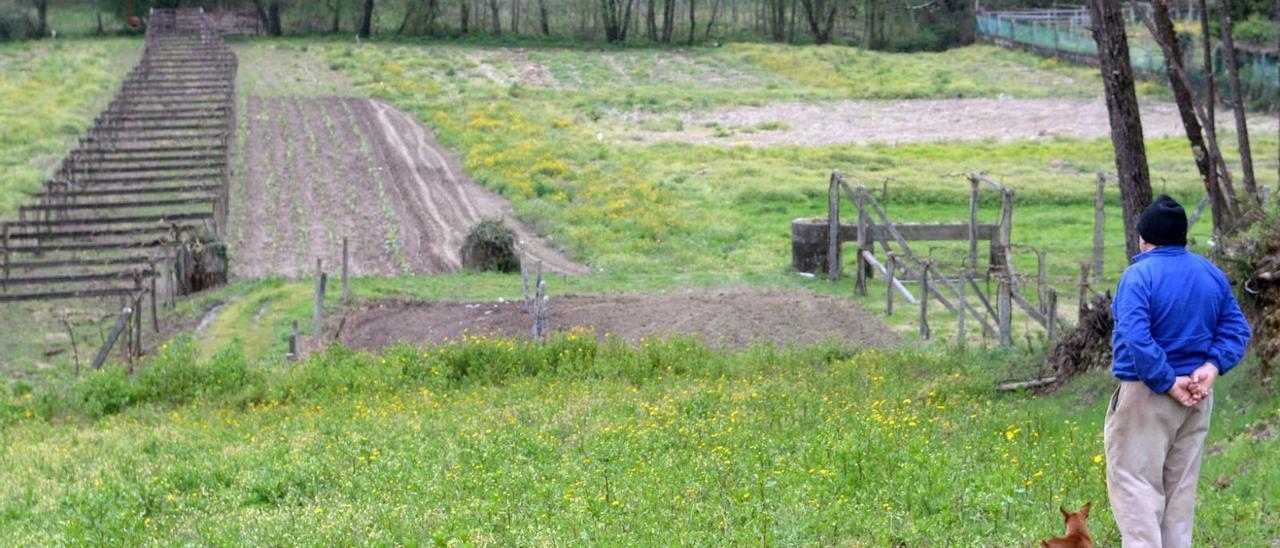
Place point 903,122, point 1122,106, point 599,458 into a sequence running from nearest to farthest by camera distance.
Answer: point 599,458 < point 1122,106 < point 903,122

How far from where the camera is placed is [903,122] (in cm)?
5228

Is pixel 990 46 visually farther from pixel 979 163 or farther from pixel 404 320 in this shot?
pixel 404 320

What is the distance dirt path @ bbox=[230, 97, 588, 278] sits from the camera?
29031 millimetres

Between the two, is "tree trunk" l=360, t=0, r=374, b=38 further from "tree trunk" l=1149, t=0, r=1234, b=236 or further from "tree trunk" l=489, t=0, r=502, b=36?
"tree trunk" l=1149, t=0, r=1234, b=236

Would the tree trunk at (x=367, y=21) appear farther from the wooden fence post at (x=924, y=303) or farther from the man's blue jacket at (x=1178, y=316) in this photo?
the man's blue jacket at (x=1178, y=316)

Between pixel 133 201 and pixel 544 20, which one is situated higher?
pixel 544 20

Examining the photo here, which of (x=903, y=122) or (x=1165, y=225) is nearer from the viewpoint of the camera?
(x=1165, y=225)

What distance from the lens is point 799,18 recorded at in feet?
278

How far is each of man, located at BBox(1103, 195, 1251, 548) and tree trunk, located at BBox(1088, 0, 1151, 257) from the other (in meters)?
7.91

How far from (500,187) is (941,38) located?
49439 millimetres

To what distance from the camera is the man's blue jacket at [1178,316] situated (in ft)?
21.7

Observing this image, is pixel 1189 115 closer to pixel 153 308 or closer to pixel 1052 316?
pixel 1052 316

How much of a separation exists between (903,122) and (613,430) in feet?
139

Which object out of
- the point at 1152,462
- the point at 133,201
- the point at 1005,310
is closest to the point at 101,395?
the point at 1005,310
